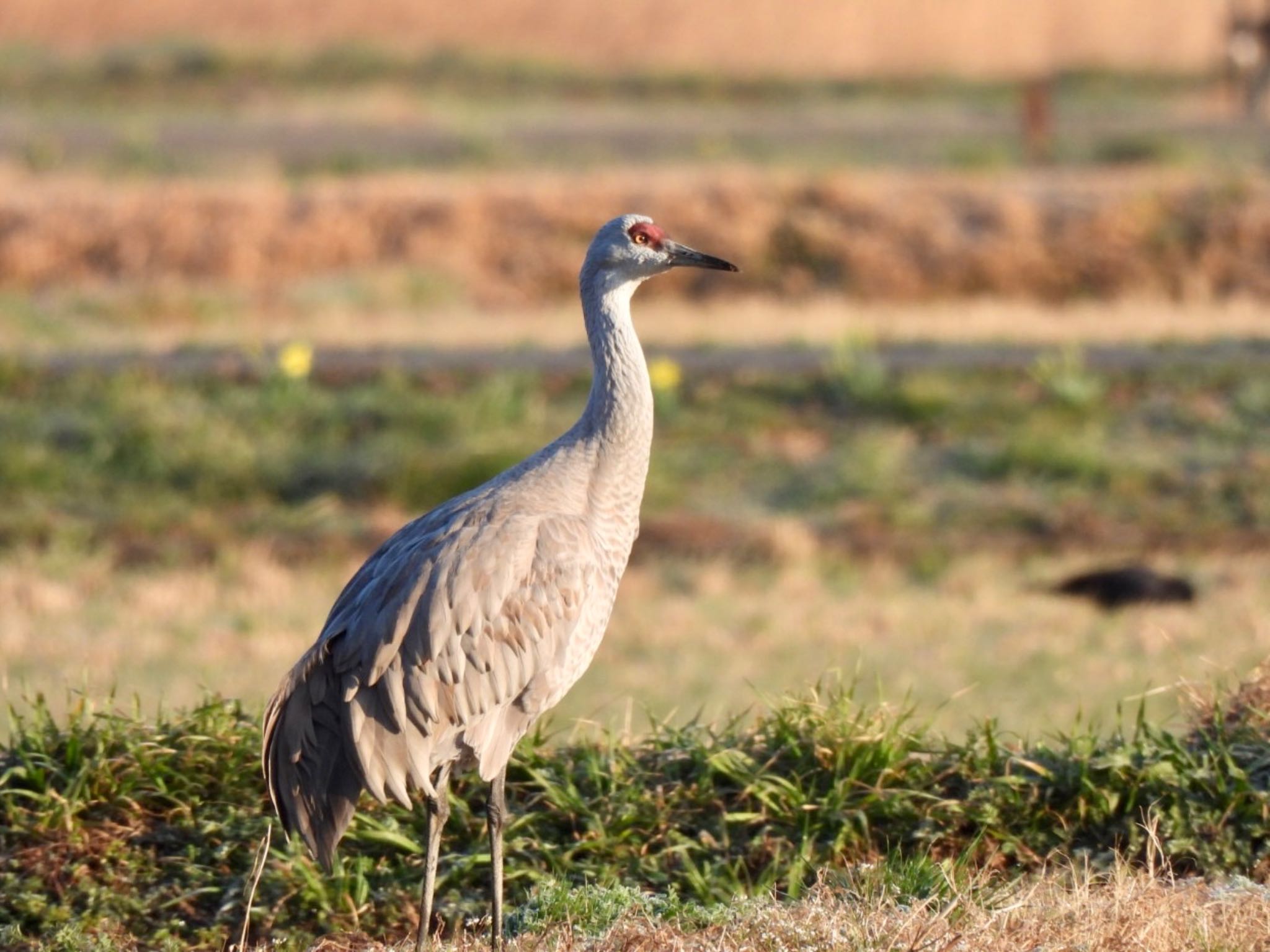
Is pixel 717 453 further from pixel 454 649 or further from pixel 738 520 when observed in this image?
pixel 454 649

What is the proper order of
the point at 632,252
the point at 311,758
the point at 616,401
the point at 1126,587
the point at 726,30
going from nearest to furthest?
1. the point at 311,758
2. the point at 616,401
3. the point at 632,252
4. the point at 1126,587
5. the point at 726,30

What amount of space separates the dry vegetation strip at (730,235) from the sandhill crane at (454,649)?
16.4 meters

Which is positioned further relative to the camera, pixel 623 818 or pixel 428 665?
pixel 623 818

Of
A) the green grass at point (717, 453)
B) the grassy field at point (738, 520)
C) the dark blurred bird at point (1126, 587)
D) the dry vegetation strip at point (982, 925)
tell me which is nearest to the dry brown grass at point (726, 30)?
the green grass at point (717, 453)

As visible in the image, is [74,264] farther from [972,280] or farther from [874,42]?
[874,42]

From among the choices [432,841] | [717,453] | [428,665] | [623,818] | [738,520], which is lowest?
[738,520]

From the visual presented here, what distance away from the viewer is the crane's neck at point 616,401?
5512 mm

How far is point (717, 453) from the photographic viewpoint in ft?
47.8

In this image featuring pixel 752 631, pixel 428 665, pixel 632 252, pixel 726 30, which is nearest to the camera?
pixel 428 665

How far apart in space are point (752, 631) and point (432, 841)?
6109 millimetres

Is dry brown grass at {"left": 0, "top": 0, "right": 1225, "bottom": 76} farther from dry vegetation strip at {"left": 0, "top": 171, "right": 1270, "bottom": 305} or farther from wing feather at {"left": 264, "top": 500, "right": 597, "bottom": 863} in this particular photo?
wing feather at {"left": 264, "top": 500, "right": 597, "bottom": 863}

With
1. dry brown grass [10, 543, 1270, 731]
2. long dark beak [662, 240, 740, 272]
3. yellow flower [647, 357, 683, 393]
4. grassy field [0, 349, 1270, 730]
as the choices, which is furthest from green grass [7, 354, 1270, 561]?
long dark beak [662, 240, 740, 272]

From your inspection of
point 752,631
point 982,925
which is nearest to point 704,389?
point 752,631

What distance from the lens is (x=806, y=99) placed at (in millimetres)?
40500
